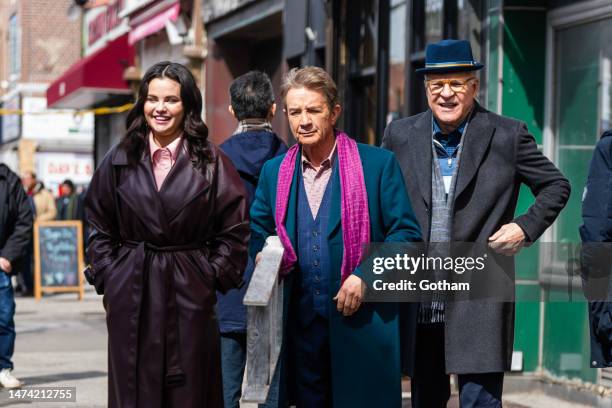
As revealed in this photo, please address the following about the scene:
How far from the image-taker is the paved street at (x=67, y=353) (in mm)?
8938

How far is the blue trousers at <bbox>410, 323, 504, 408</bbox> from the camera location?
5457mm

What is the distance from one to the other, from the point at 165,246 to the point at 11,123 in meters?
40.2

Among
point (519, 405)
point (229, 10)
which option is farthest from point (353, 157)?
point (229, 10)

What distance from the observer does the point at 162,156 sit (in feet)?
17.2

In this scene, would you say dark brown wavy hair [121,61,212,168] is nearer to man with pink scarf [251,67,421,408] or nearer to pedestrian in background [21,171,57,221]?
man with pink scarf [251,67,421,408]

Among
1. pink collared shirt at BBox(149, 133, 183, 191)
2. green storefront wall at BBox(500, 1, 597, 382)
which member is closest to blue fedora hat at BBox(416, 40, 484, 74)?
pink collared shirt at BBox(149, 133, 183, 191)

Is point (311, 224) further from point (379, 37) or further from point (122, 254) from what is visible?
point (379, 37)

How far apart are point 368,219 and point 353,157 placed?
0.26 m

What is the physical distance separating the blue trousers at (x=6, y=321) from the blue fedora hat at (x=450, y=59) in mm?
4982

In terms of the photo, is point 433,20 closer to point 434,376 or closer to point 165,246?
point 434,376

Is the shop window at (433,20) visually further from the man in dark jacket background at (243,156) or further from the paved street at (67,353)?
the man in dark jacket background at (243,156)

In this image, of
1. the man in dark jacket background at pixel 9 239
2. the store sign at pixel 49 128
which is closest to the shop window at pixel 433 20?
the man in dark jacket background at pixel 9 239

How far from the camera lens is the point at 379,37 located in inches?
474

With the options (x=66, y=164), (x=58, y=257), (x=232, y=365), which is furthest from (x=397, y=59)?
(x=66, y=164)
